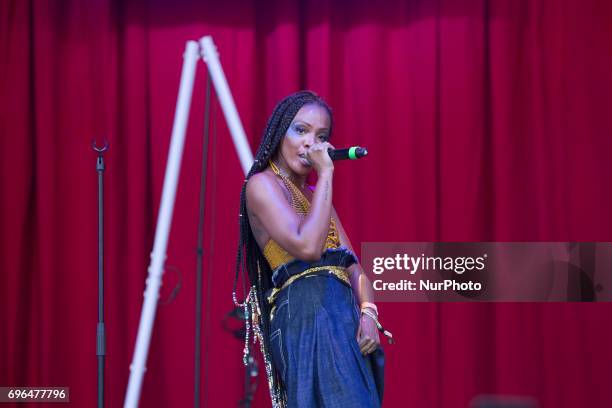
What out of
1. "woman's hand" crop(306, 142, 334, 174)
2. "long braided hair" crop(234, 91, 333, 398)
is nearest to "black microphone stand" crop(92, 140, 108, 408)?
"long braided hair" crop(234, 91, 333, 398)

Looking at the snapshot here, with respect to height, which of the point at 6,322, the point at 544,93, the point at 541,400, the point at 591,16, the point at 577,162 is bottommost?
the point at 541,400

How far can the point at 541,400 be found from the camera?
3568mm

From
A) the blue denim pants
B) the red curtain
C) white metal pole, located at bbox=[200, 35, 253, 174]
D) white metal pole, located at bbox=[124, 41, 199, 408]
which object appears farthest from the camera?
the red curtain

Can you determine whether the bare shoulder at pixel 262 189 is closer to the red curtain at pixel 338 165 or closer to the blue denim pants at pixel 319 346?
the blue denim pants at pixel 319 346

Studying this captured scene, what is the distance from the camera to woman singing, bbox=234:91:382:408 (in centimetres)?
200

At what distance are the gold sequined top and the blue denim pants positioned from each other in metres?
0.04

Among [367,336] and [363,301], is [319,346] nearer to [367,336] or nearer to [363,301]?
[367,336]

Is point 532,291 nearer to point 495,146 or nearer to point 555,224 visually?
point 555,224

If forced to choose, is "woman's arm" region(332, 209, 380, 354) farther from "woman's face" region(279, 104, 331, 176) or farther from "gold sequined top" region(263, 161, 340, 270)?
"woman's face" region(279, 104, 331, 176)

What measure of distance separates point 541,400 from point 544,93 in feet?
4.62

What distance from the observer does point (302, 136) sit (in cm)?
225

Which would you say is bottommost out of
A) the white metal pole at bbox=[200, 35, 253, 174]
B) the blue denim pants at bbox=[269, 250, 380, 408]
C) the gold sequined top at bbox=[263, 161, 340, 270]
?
the blue denim pants at bbox=[269, 250, 380, 408]

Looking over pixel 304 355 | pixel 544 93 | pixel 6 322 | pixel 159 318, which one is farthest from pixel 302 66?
pixel 304 355

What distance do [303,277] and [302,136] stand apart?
1.38 ft
